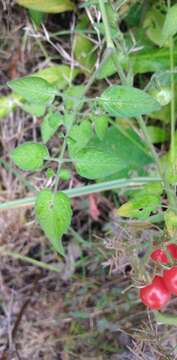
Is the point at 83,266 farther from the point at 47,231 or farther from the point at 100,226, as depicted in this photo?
the point at 47,231

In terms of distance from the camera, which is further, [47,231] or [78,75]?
[78,75]

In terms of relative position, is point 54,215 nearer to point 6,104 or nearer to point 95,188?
point 95,188

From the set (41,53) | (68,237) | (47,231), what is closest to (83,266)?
(68,237)

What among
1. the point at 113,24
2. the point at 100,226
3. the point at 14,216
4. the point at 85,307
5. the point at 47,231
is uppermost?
the point at 113,24

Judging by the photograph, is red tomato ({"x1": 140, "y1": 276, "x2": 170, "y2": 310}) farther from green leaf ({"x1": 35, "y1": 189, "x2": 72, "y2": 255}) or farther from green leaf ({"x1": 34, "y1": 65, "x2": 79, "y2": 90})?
green leaf ({"x1": 34, "y1": 65, "x2": 79, "y2": 90})

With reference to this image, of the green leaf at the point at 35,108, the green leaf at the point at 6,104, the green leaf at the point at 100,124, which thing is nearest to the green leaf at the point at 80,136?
the green leaf at the point at 100,124

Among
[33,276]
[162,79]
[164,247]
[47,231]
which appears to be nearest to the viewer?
[47,231]
